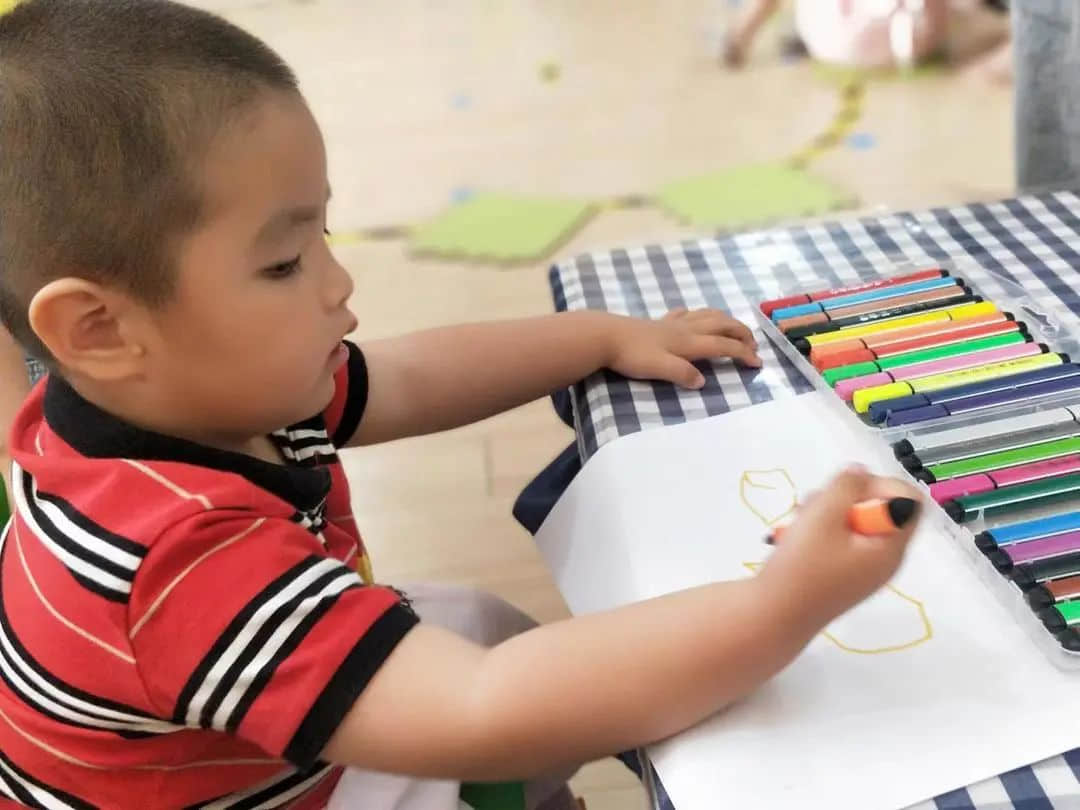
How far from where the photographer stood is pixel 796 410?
612 mm

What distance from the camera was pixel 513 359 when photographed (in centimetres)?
69

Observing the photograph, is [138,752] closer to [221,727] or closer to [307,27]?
[221,727]

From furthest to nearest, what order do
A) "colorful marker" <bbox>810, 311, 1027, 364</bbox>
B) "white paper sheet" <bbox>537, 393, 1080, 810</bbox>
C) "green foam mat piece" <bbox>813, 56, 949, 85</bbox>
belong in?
"green foam mat piece" <bbox>813, 56, 949, 85</bbox> < "colorful marker" <bbox>810, 311, 1027, 364</bbox> < "white paper sheet" <bbox>537, 393, 1080, 810</bbox>

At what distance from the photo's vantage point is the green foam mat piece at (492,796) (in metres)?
0.58

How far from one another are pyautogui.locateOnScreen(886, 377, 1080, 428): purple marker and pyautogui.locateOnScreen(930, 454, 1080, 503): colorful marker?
0.05m

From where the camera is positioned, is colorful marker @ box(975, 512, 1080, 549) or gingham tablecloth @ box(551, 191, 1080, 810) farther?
gingham tablecloth @ box(551, 191, 1080, 810)

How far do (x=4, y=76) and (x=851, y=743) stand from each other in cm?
42

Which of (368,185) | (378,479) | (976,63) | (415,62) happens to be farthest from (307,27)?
(378,479)

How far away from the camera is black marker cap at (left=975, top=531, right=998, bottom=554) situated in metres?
0.48

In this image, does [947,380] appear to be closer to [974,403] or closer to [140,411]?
[974,403]

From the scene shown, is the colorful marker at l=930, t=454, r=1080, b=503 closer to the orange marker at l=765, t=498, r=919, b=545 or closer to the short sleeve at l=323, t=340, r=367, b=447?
the orange marker at l=765, t=498, r=919, b=545

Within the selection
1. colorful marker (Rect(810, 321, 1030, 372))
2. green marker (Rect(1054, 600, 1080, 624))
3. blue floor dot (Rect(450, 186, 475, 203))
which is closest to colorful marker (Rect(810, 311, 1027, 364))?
colorful marker (Rect(810, 321, 1030, 372))

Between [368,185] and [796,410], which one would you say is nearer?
[796,410]

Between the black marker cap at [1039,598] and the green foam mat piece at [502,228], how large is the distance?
1.41 m
